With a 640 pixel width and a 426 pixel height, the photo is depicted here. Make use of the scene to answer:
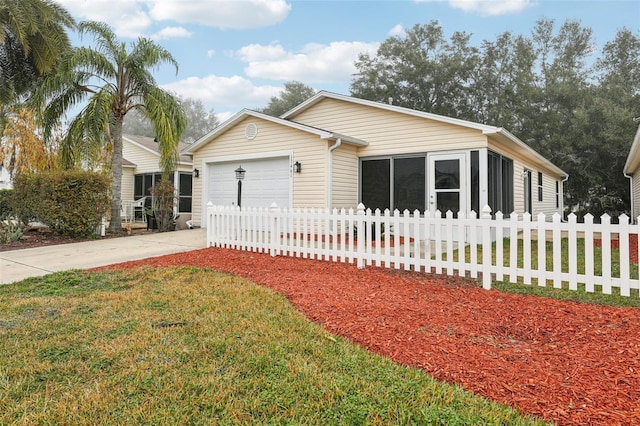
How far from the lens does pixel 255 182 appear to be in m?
11.8

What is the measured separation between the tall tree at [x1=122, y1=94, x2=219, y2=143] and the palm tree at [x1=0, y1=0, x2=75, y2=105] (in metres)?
37.2

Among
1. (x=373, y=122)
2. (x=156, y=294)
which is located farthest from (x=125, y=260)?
(x=373, y=122)

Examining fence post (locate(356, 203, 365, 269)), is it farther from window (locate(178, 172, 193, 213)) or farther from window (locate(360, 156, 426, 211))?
window (locate(178, 172, 193, 213))

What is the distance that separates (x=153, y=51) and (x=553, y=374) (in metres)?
11.8

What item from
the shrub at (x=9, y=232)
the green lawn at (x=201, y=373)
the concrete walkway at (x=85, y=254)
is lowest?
the green lawn at (x=201, y=373)

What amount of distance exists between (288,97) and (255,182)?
23.3 meters

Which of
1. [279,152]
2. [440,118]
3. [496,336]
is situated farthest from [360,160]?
[496,336]

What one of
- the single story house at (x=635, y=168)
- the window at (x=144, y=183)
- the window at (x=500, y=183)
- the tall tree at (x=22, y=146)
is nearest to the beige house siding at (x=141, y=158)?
the window at (x=144, y=183)

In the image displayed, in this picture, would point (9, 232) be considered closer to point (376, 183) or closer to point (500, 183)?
point (376, 183)

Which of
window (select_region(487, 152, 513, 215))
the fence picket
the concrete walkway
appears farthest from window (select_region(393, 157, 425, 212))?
the fence picket

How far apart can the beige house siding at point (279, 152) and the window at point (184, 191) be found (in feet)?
11.5

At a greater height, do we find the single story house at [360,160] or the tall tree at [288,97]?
the tall tree at [288,97]

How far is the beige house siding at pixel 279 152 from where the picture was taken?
1039 centimetres

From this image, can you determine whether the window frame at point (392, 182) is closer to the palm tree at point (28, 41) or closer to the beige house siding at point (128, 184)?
the palm tree at point (28, 41)
